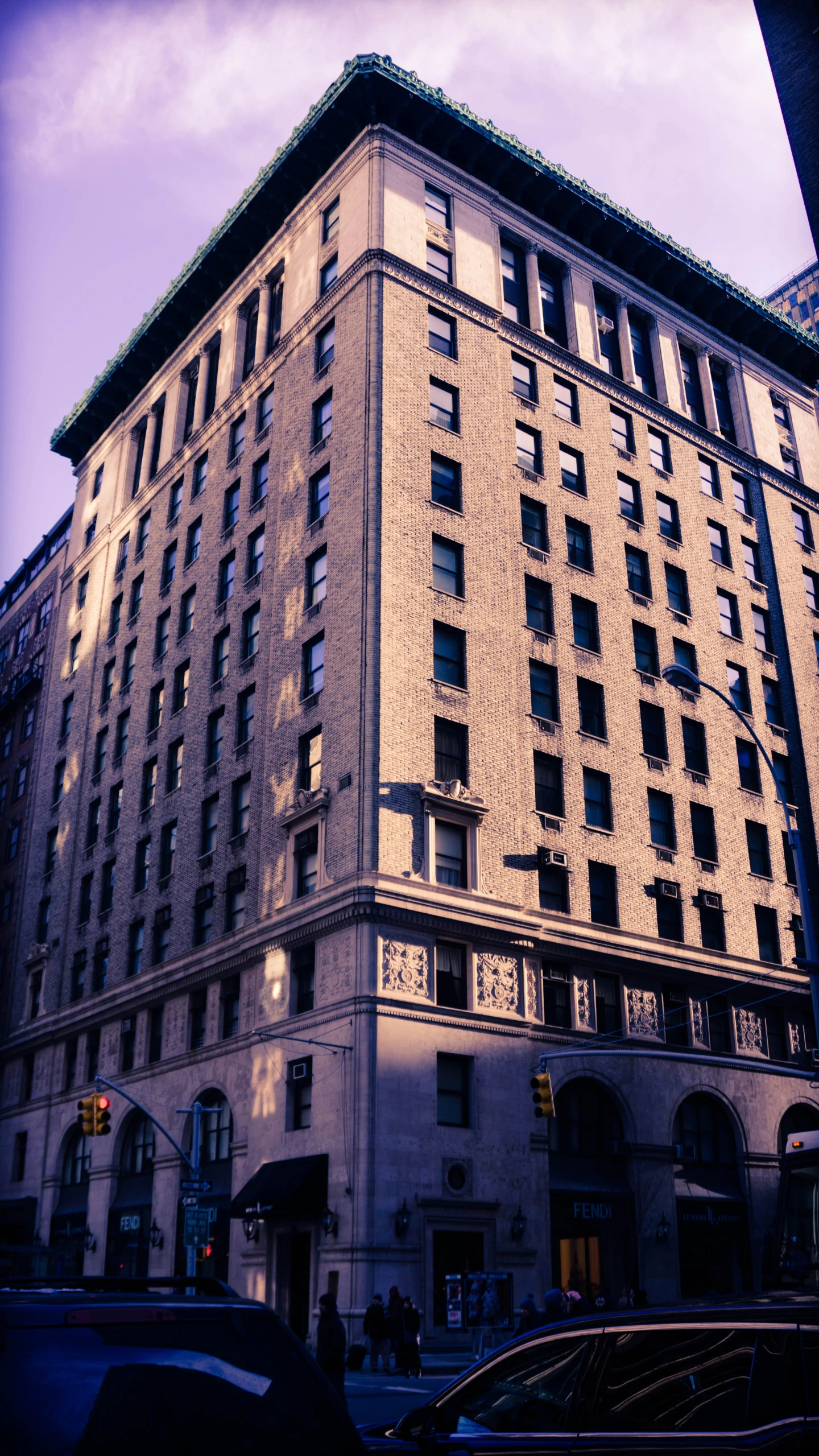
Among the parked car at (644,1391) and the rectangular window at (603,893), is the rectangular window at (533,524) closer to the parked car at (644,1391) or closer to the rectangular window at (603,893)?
the rectangular window at (603,893)

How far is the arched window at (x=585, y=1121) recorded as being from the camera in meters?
35.7

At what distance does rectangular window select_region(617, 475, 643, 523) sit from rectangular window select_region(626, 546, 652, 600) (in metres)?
1.45

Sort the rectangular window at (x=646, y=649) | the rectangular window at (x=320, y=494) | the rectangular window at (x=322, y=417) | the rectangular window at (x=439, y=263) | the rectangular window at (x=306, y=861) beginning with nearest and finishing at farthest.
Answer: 1. the rectangular window at (x=306, y=861)
2. the rectangular window at (x=320, y=494)
3. the rectangular window at (x=322, y=417)
4. the rectangular window at (x=439, y=263)
5. the rectangular window at (x=646, y=649)

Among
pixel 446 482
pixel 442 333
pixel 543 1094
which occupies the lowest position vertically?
pixel 543 1094

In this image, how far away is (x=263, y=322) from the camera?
161 ft

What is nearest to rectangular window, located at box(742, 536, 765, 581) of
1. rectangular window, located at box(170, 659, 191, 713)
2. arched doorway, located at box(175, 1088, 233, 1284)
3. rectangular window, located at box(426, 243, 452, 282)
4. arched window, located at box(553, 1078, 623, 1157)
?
rectangular window, located at box(426, 243, 452, 282)

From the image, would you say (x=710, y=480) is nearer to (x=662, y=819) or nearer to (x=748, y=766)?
(x=748, y=766)

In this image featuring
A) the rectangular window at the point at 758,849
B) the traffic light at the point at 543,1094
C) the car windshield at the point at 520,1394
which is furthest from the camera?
the rectangular window at the point at 758,849

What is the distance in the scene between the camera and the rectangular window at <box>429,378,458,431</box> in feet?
134

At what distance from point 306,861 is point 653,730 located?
14956mm

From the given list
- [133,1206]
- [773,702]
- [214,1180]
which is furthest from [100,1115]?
[773,702]

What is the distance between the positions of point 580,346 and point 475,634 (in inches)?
653

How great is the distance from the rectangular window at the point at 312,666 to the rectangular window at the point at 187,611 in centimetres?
1084

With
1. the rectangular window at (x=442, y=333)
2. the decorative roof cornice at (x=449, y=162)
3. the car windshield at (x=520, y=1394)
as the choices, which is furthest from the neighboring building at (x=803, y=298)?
the car windshield at (x=520, y=1394)
